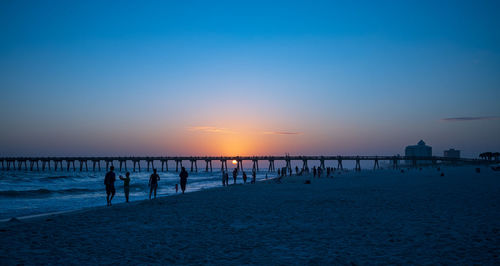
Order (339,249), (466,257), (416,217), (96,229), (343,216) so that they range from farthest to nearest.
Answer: (343,216) → (416,217) → (96,229) → (339,249) → (466,257)

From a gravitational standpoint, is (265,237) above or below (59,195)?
above

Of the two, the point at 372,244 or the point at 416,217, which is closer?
the point at 372,244

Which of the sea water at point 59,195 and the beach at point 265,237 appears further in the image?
the sea water at point 59,195

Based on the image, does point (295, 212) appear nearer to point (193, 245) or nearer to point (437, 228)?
point (437, 228)

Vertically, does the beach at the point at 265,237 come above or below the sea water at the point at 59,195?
above

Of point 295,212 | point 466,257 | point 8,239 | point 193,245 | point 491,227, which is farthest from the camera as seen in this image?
point 295,212

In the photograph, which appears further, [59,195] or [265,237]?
[59,195]

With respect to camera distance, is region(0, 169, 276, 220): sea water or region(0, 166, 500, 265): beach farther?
region(0, 169, 276, 220): sea water

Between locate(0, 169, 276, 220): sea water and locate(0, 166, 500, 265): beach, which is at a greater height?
locate(0, 166, 500, 265): beach

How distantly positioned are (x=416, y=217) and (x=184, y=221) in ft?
20.7

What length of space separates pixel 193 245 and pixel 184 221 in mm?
3038

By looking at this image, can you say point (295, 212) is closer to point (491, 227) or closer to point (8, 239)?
point (491, 227)

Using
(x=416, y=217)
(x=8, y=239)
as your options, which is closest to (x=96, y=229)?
(x=8, y=239)

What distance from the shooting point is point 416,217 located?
28.7 feet
